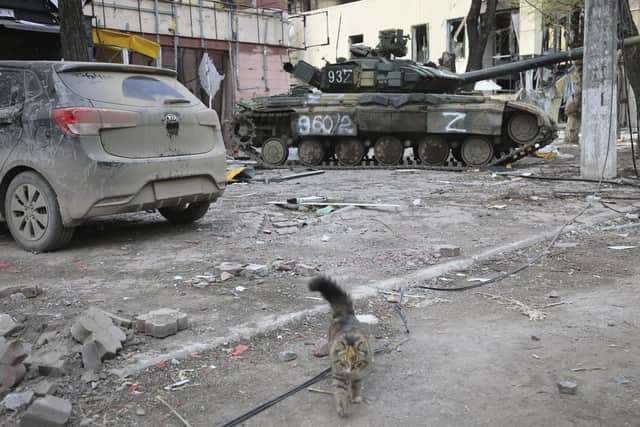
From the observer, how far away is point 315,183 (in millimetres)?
12109

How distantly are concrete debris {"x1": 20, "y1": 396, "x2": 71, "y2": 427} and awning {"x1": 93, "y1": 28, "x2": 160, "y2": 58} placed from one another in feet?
51.5

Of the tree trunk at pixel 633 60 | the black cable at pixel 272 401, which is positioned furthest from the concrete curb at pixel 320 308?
the tree trunk at pixel 633 60

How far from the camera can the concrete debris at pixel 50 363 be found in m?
3.20

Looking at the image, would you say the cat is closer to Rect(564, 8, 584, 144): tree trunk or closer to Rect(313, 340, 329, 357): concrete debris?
Rect(313, 340, 329, 357): concrete debris

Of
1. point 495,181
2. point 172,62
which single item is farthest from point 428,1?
point 495,181

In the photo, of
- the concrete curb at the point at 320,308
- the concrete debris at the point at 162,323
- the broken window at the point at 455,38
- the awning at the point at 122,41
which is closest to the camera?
the concrete curb at the point at 320,308

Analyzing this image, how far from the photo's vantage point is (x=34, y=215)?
593cm

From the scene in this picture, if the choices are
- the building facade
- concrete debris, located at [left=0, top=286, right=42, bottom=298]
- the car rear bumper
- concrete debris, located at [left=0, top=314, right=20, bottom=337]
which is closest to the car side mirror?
the car rear bumper

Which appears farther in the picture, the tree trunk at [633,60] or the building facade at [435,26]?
the building facade at [435,26]

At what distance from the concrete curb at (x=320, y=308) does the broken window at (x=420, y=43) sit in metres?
28.7

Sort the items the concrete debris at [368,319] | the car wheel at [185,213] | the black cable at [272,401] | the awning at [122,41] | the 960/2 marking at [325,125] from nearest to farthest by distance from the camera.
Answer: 1. the black cable at [272,401]
2. the concrete debris at [368,319]
3. the car wheel at [185,213]
4. the 960/2 marking at [325,125]
5. the awning at [122,41]

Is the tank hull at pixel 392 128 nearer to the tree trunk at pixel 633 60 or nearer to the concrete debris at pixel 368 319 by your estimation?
the tree trunk at pixel 633 60

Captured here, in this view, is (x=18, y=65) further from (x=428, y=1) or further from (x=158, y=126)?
(x=428, y=1)

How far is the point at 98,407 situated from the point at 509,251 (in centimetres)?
424
